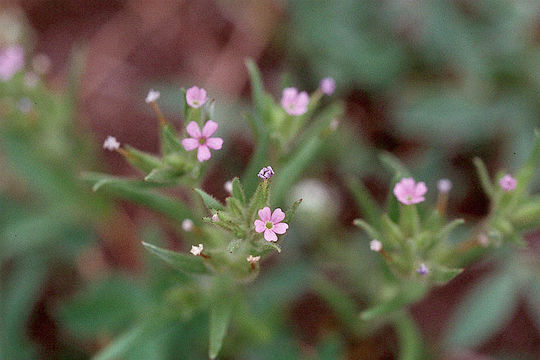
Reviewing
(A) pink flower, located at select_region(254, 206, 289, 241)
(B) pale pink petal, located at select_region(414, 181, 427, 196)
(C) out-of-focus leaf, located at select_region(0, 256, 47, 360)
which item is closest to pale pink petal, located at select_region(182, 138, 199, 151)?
(A) pink flower, located at select_region(254, 206, 289, 241)

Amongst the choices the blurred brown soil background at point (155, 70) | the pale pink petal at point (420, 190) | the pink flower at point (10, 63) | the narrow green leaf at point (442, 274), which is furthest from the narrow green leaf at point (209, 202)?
the blurred brown soil background at point (155, 70)

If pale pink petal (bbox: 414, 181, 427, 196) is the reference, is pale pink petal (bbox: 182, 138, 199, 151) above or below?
above

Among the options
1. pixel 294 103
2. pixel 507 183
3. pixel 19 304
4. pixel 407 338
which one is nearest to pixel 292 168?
pixel 294 103

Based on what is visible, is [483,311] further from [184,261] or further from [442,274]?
[184,261]

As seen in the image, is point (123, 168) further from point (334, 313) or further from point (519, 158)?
point (519, 158)

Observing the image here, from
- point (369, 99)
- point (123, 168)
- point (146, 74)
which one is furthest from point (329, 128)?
point (146, 74)

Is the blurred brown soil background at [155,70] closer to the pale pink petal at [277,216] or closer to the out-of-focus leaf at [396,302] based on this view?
the out-of-focus leaf at [396,302]

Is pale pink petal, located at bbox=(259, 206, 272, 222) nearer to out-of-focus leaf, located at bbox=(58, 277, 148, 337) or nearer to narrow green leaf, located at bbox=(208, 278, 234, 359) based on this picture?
narrow green leaf, located at bbox=(208, 278, 234, 359)
